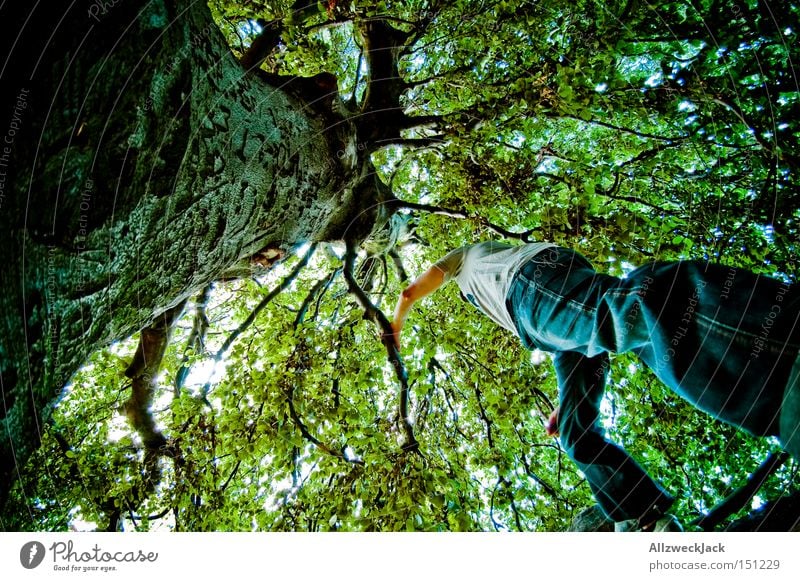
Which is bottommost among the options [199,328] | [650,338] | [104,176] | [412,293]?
[650,338]

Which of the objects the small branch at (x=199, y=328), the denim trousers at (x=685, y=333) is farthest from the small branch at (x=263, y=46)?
the small branch at (x=199, y=328)

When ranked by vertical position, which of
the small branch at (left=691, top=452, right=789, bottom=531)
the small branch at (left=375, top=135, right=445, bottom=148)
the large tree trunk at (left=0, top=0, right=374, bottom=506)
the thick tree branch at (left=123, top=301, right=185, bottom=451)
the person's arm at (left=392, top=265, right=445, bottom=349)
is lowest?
the small branch at (left=691, top=452, right=789, bottom=531)

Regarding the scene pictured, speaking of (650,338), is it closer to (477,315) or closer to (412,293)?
Answer: (412,293)

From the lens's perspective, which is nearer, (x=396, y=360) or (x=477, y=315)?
(x=396, y=360)

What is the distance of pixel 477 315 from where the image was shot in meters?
5.14

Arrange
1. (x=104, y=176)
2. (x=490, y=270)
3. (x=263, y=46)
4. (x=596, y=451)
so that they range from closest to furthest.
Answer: (x=104, y=176)
(x=596, y=451)
(x=490, y=270)
(x=263, y=46)

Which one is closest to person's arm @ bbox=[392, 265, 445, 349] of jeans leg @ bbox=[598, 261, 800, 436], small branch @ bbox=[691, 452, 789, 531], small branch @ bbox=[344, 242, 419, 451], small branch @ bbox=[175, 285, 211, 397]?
small branch @ bbox=[344, 242, 419, 451]

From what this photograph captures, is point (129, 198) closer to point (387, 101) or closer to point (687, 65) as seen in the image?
point (387, 101)

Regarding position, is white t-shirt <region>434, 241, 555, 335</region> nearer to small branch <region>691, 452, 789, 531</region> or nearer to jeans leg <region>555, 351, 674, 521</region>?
jeans leg <region>555, 351, 674, 521</region>

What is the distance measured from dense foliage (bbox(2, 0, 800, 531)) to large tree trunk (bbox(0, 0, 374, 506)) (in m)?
0.82

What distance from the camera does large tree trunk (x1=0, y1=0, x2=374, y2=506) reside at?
1.17m
